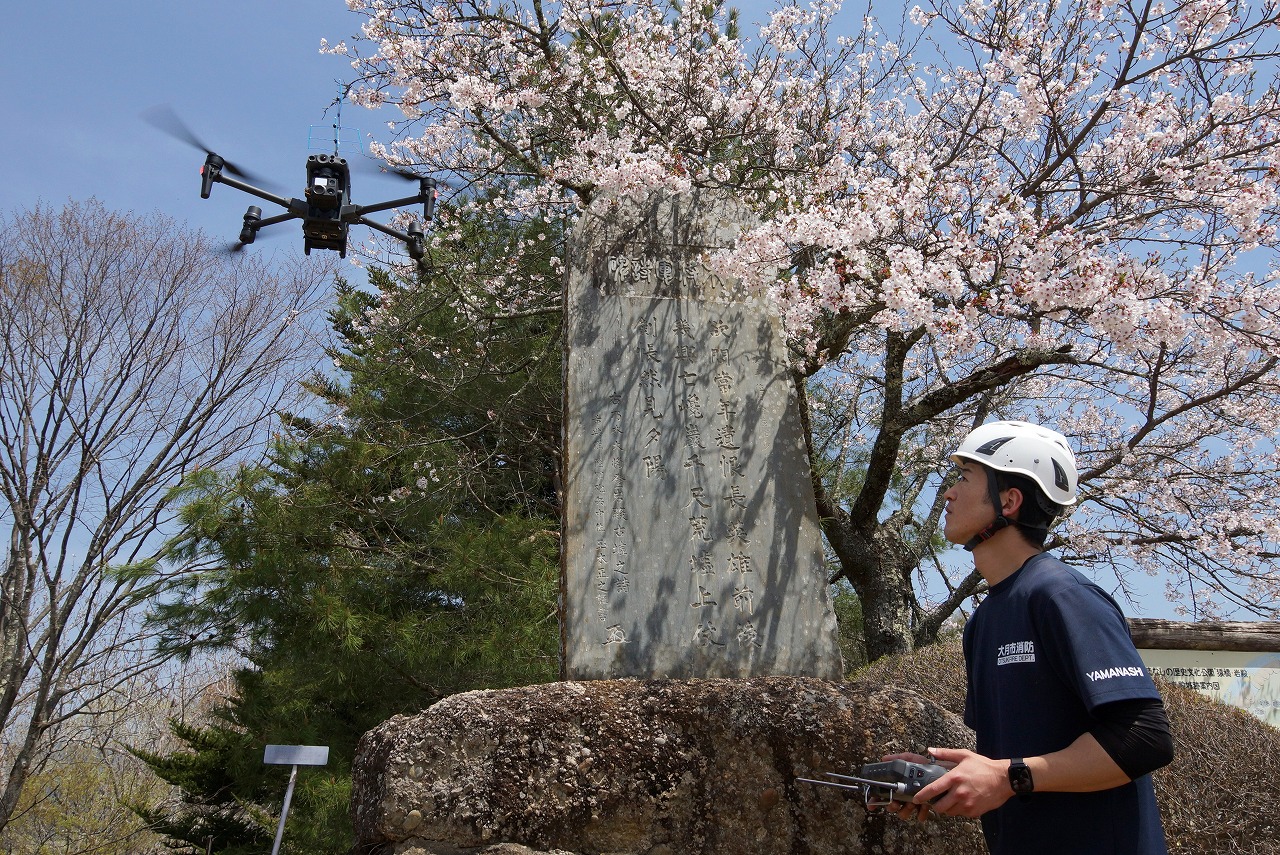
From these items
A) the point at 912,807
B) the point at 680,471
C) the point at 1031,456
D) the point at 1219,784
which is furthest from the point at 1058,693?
the point at 1219,784

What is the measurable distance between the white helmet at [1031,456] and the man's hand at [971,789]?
0.55 metres

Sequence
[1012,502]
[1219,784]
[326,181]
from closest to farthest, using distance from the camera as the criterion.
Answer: [1012,502] < [1219,784] < [326,181]

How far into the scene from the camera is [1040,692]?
1595 mm

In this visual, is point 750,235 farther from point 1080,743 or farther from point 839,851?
point 1080,743

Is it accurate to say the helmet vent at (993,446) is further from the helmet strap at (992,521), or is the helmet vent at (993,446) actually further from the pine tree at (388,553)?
the pine tree at (388,553)

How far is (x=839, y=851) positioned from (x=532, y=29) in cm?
594

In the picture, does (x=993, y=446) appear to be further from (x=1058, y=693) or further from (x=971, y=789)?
(x=971, y=789)

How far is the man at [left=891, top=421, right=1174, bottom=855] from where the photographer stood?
1.46 m

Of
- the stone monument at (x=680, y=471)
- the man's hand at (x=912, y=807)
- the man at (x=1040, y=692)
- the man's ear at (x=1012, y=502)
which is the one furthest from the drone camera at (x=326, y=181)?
the man's hand at (x=912, y=807)

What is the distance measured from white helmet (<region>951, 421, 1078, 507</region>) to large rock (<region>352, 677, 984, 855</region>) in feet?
3.36

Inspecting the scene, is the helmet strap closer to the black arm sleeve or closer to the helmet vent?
the helmet vent

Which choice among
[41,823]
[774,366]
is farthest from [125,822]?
[774,366]

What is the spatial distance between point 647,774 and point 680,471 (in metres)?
1.40

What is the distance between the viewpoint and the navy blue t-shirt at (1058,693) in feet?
4.86
